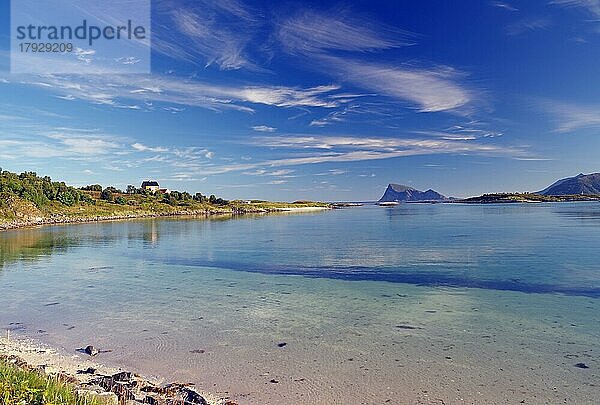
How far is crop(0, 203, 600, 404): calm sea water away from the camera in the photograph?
9297 mm

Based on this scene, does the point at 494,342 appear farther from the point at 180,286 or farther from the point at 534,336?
the point at 180,286

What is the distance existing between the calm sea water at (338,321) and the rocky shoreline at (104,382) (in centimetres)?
52

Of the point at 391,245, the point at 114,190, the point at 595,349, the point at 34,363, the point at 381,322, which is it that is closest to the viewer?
the point at 34,363

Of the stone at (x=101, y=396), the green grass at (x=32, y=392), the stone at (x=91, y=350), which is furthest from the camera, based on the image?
the stone at (x=91, y=350)

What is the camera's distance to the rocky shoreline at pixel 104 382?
322 inches

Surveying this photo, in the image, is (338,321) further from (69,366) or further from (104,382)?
(69,366)

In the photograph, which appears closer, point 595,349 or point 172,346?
point 595,349

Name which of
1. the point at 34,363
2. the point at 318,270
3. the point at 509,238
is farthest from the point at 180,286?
the point at 509,238

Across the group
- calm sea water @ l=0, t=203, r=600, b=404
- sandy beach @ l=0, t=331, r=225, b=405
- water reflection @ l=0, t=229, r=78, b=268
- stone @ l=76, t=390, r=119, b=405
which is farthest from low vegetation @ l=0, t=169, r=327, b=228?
stone @ l=76, t=390, r=119, b=405

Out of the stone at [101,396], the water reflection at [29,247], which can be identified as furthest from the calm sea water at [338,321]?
the water reflection at [29,247]

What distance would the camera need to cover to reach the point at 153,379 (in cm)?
953

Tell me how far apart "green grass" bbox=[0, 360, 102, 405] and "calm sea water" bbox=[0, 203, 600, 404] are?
299cm

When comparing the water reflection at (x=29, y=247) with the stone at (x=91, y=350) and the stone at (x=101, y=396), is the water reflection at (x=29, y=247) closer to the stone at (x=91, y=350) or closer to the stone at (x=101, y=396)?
the stone at (x=91, y=350)

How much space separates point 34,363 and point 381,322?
30.4 ft
